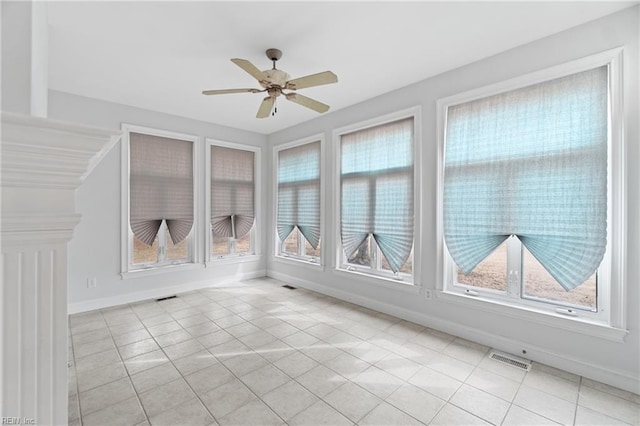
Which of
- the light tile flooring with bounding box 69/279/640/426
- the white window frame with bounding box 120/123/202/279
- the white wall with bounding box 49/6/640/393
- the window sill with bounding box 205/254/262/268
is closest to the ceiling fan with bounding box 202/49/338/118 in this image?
the white wall with bounding box 49/6/640/393

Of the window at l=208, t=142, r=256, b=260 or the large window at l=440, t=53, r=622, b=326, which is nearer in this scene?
the large window at l=440, t=53, r=622, b=326

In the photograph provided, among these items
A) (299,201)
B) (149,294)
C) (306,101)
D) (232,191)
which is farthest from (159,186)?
(306,101)

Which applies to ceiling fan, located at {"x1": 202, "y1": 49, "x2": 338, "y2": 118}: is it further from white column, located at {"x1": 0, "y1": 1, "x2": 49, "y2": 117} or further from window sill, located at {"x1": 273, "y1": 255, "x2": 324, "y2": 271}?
window sill, located at {"x1": 273, "y1": 255, "x2": 324, "y2": 271}

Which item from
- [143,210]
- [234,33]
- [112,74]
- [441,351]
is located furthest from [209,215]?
[441,351]

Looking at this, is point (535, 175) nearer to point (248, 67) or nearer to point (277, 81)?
point (277, 81)

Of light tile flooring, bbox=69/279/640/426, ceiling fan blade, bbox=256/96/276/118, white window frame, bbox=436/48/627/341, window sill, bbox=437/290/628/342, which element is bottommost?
light tile flooring, bbox=69/279/640/426

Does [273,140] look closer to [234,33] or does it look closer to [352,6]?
[234,33]

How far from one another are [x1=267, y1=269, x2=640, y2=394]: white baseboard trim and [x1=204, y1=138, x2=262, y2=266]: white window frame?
2.03 meters

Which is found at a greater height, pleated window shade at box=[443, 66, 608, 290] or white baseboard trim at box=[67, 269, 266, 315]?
pleated window shade at box=[443, 66, 608, 290]

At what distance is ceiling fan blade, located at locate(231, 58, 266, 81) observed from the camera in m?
2.17

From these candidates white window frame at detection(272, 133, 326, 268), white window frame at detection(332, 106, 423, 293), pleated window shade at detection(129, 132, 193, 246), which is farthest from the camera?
white window frame at detection(272, 133, 326, 268)

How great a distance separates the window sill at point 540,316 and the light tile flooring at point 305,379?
375 mm

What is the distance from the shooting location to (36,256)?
69cm

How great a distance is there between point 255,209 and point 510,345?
14.1ft
